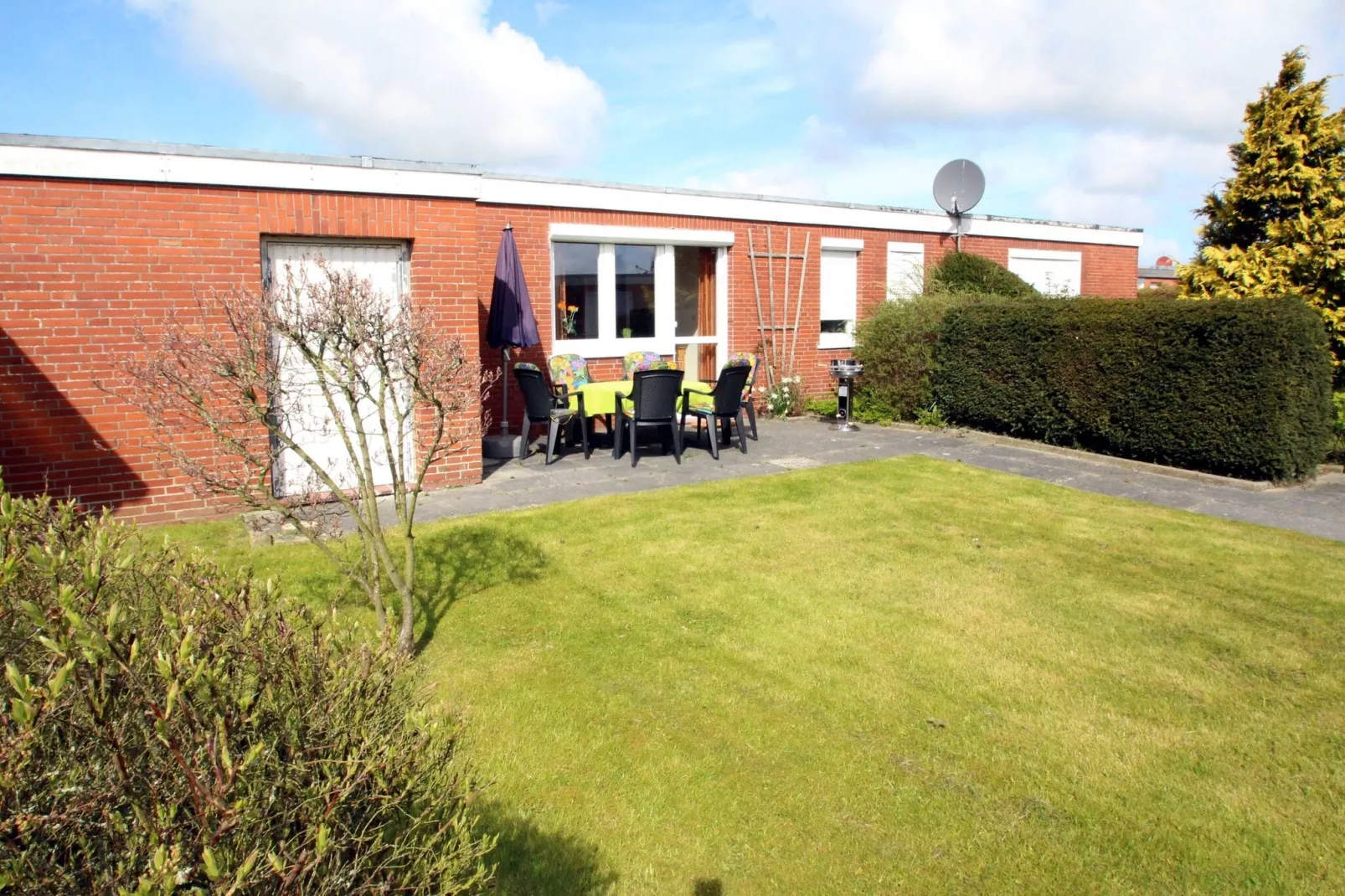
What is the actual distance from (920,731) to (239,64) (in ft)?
72.4

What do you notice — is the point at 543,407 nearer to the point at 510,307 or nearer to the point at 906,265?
the point at 510,307

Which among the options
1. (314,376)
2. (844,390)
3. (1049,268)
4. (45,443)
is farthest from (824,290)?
(45,443)

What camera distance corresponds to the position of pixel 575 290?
12086 millimetres

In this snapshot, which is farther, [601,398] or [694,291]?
[694,291]

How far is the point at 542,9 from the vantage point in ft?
35.6

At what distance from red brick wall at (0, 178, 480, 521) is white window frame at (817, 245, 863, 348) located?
29.4ft

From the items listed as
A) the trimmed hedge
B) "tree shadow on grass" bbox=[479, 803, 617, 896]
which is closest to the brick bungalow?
"tree shadow on grass" bbox=[479, 803, 617, 896]

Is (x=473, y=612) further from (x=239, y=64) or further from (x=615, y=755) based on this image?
(x=239, y=64)

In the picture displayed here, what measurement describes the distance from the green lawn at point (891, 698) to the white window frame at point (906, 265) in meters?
8.96

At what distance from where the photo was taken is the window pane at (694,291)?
13453 mm

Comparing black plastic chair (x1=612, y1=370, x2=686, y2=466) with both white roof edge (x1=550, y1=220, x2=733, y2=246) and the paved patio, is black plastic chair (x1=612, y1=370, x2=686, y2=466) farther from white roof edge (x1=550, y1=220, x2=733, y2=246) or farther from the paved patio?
white roof edge (x1=550, y1=220, x2=733, y2=246)

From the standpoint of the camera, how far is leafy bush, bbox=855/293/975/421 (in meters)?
12.2

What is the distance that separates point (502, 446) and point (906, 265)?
887 centimetres

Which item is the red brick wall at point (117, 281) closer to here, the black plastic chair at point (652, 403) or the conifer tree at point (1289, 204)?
the black plastic chair at point (652, 403)
